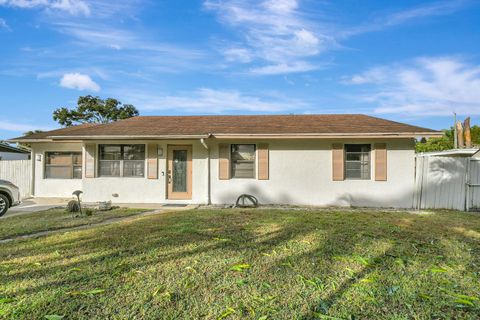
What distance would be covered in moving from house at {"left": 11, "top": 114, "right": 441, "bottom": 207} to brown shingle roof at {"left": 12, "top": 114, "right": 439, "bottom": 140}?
0.04 meters

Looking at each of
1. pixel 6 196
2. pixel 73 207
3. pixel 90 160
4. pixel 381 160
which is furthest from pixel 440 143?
pixel 6 196

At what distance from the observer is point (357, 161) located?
9.80 m

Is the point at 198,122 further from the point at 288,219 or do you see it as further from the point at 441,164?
the point at 441,164

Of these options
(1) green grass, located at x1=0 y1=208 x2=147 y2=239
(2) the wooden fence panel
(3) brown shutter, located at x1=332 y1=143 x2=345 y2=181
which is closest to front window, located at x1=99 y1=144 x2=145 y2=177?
(1) green grass, located at x1=0 y1=208 x2=147 y2=239

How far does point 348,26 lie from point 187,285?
11235mm

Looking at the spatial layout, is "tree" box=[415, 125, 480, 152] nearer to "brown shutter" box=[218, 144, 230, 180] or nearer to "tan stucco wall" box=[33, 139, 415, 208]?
"tan stucco wall" box=[33, 139, 415, 208]

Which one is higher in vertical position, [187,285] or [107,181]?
[107,181]

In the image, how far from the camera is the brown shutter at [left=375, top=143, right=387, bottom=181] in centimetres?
946

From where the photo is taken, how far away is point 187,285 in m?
3.18

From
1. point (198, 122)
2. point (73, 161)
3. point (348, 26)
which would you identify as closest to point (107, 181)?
point (73, 161)

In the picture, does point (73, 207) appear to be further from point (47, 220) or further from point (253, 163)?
point (253, 163)

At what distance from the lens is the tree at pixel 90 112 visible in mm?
31156

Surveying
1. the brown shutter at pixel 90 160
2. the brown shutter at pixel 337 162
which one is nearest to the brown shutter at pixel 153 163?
the brown shutter at pixel 90 160

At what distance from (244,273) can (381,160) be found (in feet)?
25.3
